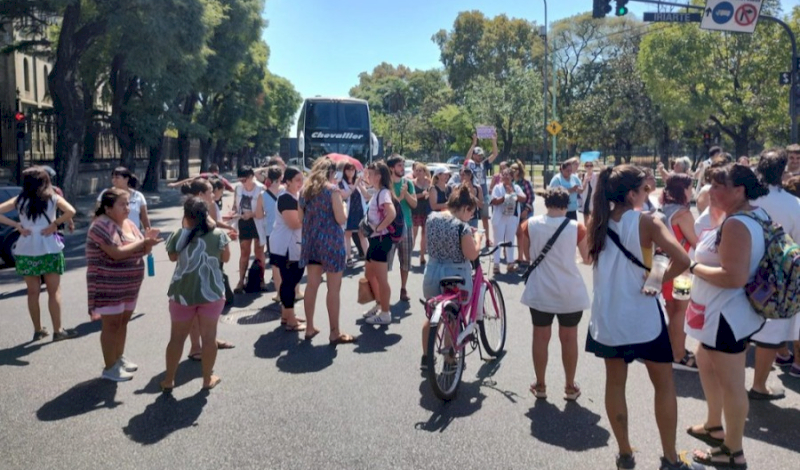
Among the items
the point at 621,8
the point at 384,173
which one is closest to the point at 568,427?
the point at 384,173

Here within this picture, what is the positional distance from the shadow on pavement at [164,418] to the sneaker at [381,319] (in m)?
2.56

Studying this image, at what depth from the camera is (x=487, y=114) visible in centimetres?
5159

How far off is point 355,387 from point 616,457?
2.19 m

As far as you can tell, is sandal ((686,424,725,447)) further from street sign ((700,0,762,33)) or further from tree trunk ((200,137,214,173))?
tree trunk ((200,137,214,173))

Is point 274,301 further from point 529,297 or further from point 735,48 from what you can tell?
point 735,48

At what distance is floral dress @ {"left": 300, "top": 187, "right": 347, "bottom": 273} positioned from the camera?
696 cm

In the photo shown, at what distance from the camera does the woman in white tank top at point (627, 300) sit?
4012 mm

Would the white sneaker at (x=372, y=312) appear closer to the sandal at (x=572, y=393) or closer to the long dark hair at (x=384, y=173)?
the long dark hair at (x=384, y=173)

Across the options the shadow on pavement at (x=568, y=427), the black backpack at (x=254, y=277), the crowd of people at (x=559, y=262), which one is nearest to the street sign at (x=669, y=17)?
the crowd of people at (x=559, y=262)

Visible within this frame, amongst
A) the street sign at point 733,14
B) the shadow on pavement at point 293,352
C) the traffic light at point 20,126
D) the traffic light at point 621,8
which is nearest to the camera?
the shadow on pavement at point 293,352

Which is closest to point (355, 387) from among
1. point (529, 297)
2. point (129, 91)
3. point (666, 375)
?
point (529, 297)

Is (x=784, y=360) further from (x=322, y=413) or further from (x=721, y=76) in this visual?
(x=721, y=76)

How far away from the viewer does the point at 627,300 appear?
4059 millimetres

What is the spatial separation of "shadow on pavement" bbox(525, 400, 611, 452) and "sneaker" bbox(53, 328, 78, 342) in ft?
15.7
